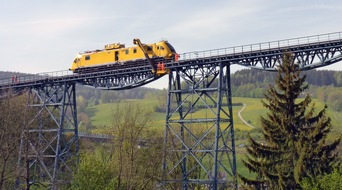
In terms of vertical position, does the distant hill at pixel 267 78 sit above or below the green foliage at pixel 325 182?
above

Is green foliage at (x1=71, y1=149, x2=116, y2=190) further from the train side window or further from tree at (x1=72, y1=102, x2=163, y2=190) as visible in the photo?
the train side window

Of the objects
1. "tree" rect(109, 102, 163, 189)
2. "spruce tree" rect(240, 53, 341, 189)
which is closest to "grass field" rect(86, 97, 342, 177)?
"tree" rect(109, 102, 163, 189)

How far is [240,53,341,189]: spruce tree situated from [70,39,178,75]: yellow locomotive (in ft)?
28.6

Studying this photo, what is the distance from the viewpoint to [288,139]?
25.6 m

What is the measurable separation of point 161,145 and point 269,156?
7.96 m

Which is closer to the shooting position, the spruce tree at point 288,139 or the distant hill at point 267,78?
the spruce tree at point 288,139

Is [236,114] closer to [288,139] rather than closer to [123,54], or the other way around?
[123,54]

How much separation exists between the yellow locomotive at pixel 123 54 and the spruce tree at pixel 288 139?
8.70 m

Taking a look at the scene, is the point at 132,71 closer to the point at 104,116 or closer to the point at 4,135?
the point at 4,135

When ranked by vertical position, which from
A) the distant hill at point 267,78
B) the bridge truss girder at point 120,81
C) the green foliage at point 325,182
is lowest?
the green foliage at point 325,182

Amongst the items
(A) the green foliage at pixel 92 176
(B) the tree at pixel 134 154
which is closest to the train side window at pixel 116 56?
(B) the tree at pixel 134 154

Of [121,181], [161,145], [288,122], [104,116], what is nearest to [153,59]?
[161,145]

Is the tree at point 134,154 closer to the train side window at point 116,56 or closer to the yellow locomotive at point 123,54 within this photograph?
the yellow locomotive at point 123,54

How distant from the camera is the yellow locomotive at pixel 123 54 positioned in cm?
3384
